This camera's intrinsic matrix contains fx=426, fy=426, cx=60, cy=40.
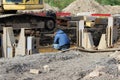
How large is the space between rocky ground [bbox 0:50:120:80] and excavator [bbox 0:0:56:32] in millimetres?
7370

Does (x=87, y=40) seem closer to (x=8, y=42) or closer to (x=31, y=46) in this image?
(x=31, y=46)

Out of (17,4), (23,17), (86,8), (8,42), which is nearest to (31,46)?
(8,42)

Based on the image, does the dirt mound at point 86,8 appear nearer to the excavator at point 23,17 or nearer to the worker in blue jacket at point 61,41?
the excavator at point 23,17

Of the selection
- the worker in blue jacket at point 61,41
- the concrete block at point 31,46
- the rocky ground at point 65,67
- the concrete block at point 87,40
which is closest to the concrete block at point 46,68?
the rocky ground at point 65,67

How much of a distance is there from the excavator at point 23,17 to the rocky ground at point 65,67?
7.37 metres

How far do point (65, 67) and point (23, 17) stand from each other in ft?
31.8

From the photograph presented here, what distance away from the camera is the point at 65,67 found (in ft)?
30.2

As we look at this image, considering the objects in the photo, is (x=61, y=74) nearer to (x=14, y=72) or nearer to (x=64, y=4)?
(x=14, y=72)

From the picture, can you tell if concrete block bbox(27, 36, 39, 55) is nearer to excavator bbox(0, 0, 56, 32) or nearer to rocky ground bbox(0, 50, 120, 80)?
rocky ground bbox(0, 50, 120, 80)

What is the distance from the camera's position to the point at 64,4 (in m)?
41.9

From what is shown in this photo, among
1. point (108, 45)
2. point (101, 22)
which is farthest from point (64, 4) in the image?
point (108, 45)

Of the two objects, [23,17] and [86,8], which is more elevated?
[23,17]

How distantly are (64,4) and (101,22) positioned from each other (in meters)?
22.3

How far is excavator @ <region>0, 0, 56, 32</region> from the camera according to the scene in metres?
18.0
